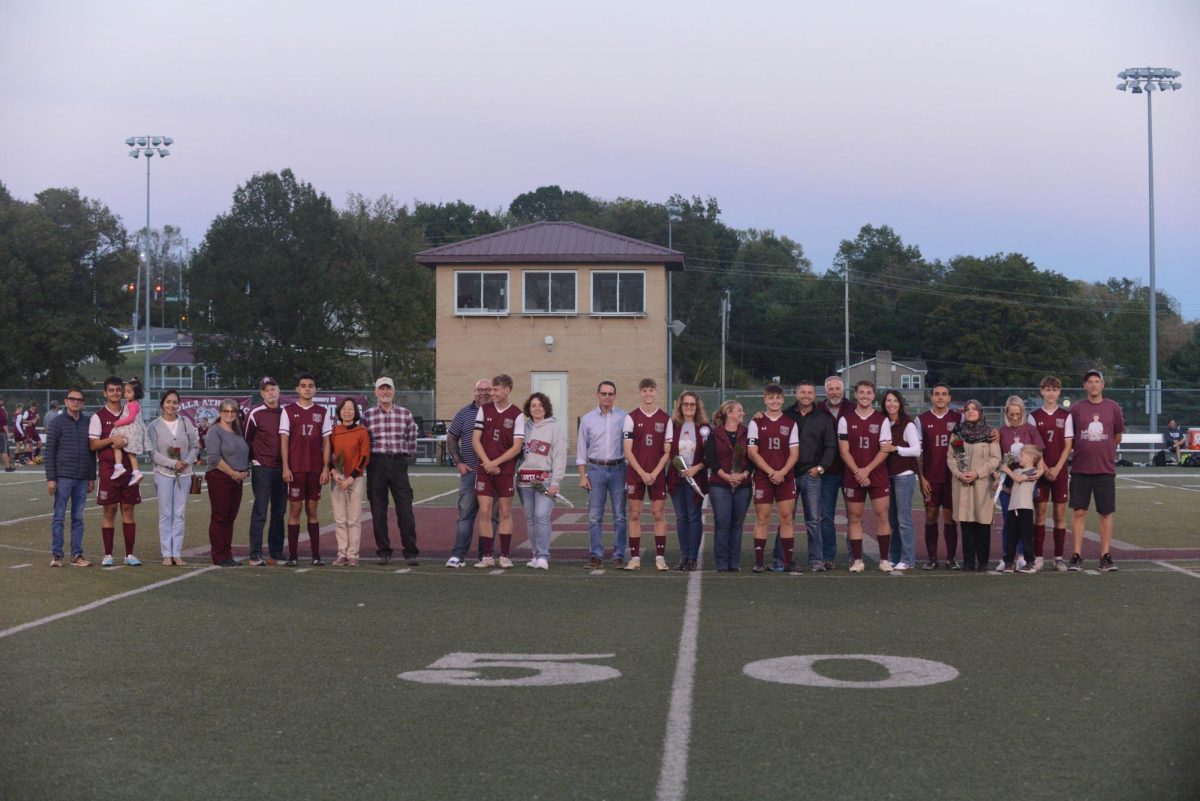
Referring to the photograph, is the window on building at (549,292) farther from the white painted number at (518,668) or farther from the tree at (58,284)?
the white painted number at (518,668)

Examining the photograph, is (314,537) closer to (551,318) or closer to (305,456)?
(305,456)

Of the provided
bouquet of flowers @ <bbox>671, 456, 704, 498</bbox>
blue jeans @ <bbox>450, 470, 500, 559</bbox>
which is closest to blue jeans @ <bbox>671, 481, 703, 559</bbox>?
bouquet of flowers @ <bbox>671, 456, 704, 498</bbox>

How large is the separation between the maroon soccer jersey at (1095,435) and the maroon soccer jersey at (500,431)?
5.54 metres

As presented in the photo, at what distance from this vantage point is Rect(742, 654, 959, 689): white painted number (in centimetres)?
747

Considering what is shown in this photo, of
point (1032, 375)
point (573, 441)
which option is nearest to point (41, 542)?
point (573, 441)

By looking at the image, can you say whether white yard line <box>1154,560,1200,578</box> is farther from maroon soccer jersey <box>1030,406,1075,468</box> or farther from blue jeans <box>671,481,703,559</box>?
blue jeans <box>671,481,703,559</box>

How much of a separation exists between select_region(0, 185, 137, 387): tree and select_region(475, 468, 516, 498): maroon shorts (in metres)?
54.3

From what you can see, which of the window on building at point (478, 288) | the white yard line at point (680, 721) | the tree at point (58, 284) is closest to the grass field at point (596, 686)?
the white yard line at point (680, 721)

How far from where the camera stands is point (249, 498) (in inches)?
933

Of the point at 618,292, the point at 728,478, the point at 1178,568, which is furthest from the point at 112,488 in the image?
the point at 618,292

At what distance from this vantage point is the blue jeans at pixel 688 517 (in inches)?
518

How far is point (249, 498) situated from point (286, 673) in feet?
54.4

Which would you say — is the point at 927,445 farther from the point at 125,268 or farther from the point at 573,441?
the point at 125,268

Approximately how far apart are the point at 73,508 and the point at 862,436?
8009mm
